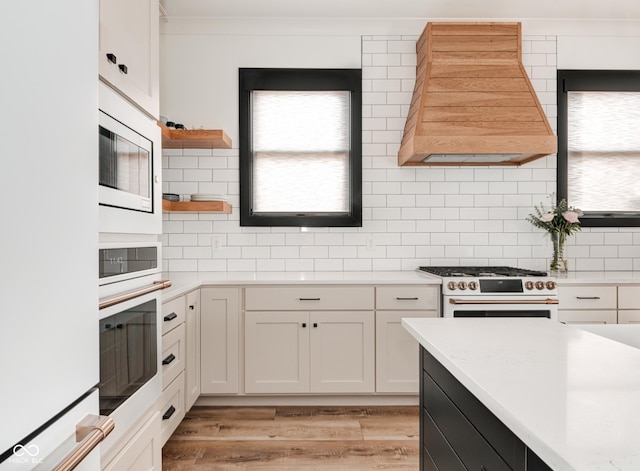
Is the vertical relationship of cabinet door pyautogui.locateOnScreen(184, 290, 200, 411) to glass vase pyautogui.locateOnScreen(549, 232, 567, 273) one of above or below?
below

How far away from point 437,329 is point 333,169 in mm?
2359

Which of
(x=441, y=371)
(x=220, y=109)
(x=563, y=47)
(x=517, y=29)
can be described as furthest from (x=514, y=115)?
(x=441, y=371)

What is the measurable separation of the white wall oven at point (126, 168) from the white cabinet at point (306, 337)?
1458 millimetres

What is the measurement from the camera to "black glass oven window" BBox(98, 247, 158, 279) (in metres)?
1.25

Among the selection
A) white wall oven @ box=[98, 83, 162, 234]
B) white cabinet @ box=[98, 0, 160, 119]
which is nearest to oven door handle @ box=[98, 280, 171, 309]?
white wall oven @ box=[98, 83, 162, 234]

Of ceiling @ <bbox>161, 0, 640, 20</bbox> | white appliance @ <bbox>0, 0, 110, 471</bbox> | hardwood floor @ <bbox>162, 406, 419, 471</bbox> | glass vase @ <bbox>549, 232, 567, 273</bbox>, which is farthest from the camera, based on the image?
glass vase @ <bbox>549, 232, 567, 273</bbox>

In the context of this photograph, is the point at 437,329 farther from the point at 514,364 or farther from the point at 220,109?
the point at 220,109

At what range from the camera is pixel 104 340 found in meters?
1.24

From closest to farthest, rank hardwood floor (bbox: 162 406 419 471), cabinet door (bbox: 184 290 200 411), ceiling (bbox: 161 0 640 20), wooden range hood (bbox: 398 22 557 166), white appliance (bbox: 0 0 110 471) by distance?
white appliance (bbox: 0 0 110 471), hardwood floor (bbox: 162 406 419 471), cabinet door (bbox: 184 290 200 411), wooden range hood (bbox: 398 22 557 166), ceiling (bbox: 161 0 640 20)

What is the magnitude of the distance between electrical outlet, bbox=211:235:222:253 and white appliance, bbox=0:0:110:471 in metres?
2.74

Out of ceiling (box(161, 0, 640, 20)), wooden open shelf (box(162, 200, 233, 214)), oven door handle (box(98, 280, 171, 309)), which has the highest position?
ceiling (box(161, 0, 640, 20))

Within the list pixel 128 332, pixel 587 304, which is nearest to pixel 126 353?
pixel 128 332

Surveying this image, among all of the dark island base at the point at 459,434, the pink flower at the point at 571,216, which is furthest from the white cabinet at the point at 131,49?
the pink flower at the point at 571,216

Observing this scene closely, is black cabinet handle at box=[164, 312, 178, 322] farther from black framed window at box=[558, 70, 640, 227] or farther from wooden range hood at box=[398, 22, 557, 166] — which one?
black framed window at box=[558, 70, 640, 227]
